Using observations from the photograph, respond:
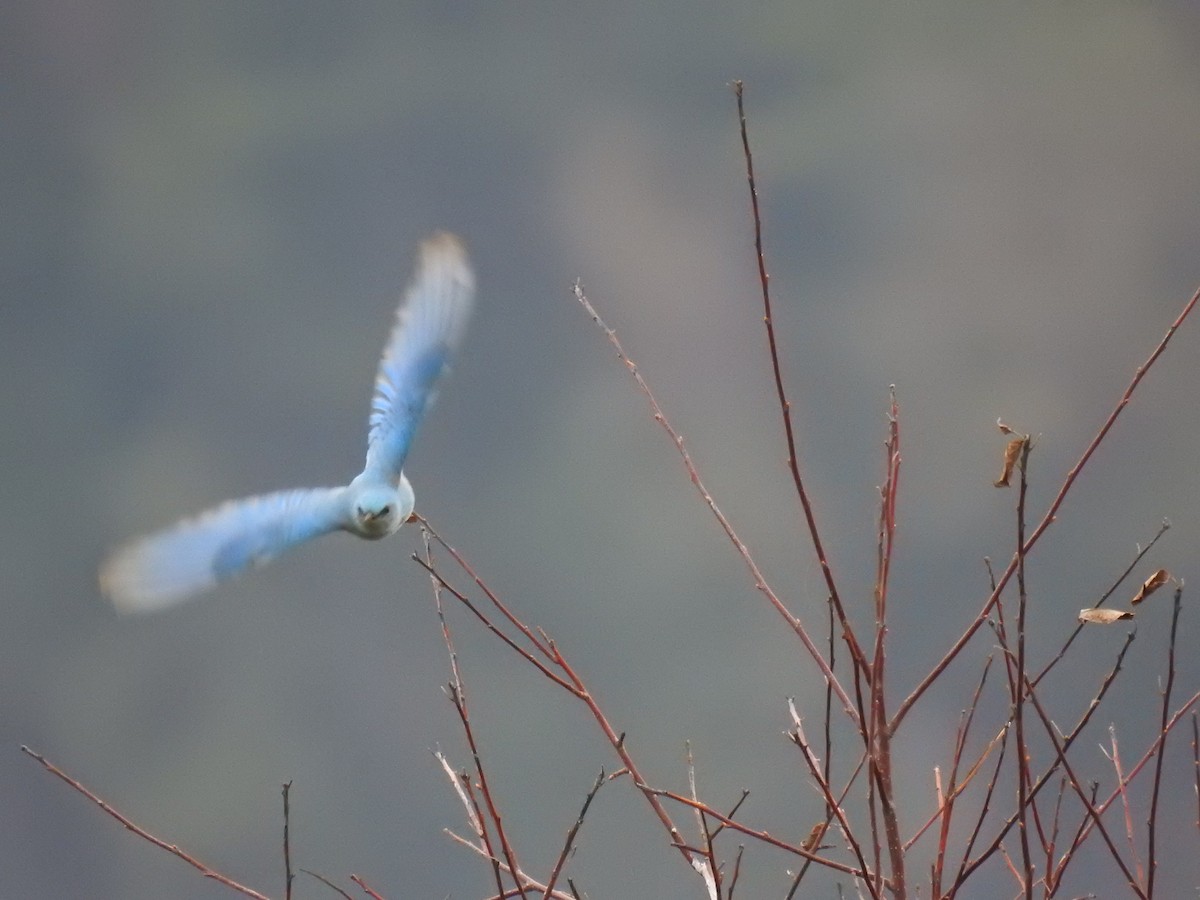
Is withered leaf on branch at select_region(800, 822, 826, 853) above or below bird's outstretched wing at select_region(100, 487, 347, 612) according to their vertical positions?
below

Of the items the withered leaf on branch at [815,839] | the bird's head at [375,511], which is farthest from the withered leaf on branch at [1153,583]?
the bird's head at [375,511]

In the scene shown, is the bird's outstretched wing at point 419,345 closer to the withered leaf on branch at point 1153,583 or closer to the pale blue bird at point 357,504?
the pale blue bird at point 357,504

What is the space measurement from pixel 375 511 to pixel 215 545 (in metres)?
0.06

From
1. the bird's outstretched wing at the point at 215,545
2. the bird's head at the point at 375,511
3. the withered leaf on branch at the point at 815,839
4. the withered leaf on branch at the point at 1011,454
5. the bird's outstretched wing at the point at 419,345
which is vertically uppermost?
the bird's outstretched wing at the point at 419,345

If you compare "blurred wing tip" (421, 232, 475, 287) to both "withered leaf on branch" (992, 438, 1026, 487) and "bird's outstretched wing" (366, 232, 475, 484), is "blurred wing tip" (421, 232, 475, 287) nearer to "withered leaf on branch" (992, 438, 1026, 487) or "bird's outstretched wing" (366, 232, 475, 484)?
"bird's outstretched wing" (366, 232, 475, 484)

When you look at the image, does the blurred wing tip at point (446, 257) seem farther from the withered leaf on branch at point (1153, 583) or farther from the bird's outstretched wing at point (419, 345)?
the withered leaf on branch at point (1153, 583)

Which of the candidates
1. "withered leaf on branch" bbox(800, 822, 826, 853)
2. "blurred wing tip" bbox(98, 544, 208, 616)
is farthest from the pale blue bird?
"withered leaf on branch" bbox(800, 822, 826, 853)

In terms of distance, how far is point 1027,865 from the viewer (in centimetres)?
43

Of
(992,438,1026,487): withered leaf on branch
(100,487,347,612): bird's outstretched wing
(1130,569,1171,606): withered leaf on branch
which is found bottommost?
(100,487,347,612): bird's outstretched wing

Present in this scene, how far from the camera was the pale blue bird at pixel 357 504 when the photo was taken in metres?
0.44

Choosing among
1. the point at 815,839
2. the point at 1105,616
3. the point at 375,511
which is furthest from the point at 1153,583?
the point at 375,511

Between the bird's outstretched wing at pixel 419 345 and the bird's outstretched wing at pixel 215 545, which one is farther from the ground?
the bird's outstretched wing at pixel 419 345

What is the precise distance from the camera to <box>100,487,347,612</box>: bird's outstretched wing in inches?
17.1

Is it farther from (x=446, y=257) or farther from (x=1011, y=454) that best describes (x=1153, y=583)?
(x=446, y=257)
